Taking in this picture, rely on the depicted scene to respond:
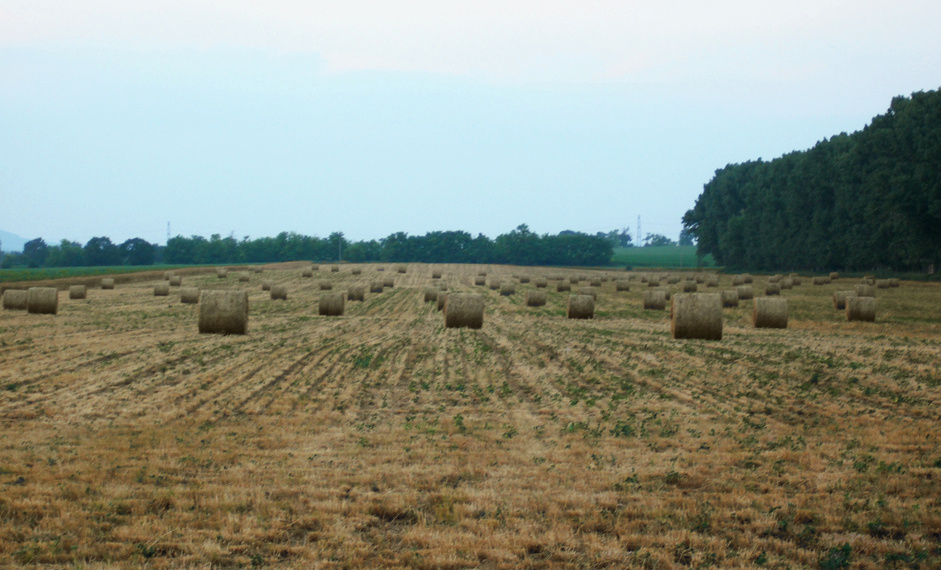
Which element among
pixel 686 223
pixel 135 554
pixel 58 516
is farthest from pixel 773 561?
pixel 686 223

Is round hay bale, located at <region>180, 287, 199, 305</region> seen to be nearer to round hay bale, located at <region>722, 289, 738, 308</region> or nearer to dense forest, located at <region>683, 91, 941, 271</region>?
round hay bale, located at <region>722, 289, 738, 308</region>

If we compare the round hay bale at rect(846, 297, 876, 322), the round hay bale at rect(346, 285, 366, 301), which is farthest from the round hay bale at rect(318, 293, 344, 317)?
the round hay bale at rect(846, 297, 876, 322)

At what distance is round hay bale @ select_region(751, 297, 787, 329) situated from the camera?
28.6m

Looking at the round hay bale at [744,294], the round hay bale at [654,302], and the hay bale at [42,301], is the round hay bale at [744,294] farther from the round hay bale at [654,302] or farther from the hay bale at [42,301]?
the hay bale at [42,301]

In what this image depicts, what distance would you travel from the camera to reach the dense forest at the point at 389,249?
495 ft

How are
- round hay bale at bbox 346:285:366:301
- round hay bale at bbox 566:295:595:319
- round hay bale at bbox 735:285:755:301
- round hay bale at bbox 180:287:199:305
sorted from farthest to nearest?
round hay bale at bbox 346:285:366:301 → round hay bale at bbox 735:285:755:301 → round hay bale at bbox 180:287:199:305 → round hay bale at bbox 566:295:595:319

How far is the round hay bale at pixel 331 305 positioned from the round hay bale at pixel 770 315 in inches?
639

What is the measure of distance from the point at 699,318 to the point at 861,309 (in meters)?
10.4

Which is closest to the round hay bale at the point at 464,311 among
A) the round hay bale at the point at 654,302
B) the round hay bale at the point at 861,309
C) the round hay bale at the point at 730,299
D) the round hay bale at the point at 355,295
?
the round hay bale at the point at 654,302

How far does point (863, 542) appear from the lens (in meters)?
7.57

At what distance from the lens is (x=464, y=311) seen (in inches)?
1101

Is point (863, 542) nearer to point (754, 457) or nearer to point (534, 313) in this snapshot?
point (754, 457)

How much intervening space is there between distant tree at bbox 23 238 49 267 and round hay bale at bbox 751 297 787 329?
5612 inches

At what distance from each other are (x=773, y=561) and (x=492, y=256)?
501ft
